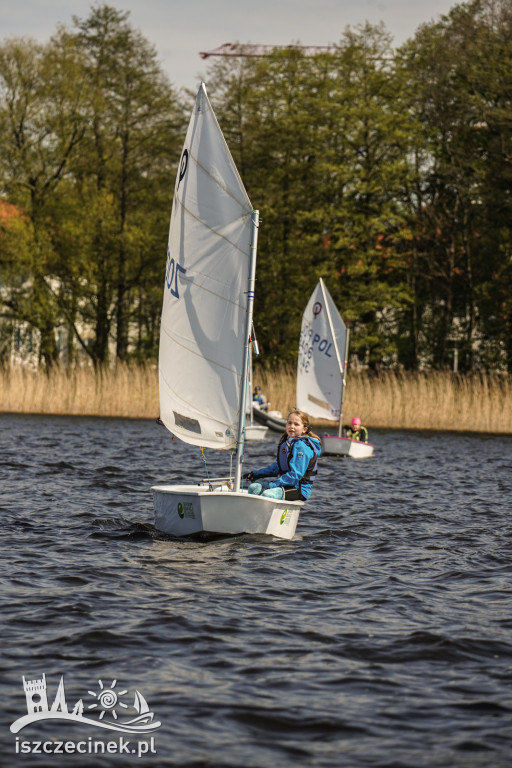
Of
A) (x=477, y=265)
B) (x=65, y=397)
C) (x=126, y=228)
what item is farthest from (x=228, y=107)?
(x=65, y=397)

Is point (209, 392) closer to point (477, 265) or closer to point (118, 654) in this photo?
point (118, 654)

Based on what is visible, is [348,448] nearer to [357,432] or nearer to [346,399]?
[357,432]

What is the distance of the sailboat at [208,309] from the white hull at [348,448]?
526 inches

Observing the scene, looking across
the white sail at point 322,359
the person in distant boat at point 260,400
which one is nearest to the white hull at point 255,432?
the white sail at point 322,359

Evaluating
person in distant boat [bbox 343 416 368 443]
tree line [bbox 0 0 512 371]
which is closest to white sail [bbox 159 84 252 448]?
person in distant boat [bbox 343 416 368 443]

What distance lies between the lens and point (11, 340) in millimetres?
50594

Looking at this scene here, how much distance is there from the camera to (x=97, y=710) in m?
6.18

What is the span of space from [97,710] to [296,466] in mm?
6258

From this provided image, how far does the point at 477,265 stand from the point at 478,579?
137 ft

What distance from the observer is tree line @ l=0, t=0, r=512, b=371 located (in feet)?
157

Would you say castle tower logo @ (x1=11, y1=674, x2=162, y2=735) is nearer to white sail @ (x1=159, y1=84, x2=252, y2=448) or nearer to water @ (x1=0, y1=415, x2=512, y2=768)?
water @ (x1=0, y1=415, x2=512, y2=768)

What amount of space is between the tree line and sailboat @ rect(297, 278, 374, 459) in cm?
1817

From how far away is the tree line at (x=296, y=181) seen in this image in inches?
1884

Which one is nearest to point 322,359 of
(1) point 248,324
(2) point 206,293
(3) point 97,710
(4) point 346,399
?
(4) point 346,399
